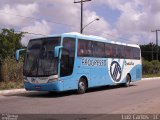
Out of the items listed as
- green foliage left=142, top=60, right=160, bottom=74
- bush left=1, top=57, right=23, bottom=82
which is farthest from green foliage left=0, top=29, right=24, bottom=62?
green foliage left=142, top=60, right=160, bottom=74

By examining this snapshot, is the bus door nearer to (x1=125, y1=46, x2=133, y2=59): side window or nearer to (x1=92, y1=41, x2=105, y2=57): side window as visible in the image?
(x1=92, y1=41, x2=105, y2=57): side window

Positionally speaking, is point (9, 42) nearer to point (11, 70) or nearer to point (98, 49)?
point (11, 70)

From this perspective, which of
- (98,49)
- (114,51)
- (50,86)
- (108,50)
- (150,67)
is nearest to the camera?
(50,86)

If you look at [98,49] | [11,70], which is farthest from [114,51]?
[11,70]

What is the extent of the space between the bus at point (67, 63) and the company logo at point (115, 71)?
1.62 feet

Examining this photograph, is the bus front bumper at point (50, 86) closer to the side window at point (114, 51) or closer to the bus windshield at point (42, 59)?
the bus windshield at point (42, 59)

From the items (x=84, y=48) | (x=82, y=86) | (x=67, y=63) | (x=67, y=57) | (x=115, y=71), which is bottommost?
(x=82, y=86)

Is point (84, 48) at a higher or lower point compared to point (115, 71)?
higher

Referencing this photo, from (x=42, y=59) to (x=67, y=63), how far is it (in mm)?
1319

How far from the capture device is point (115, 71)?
2667cm

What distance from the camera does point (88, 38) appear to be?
22.8 m

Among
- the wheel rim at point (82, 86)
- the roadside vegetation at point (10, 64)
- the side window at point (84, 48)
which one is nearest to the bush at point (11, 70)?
the roadside vegetation at point (10, 64)

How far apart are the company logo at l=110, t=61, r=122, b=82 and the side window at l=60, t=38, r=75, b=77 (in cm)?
548

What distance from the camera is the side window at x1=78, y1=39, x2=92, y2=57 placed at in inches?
860
